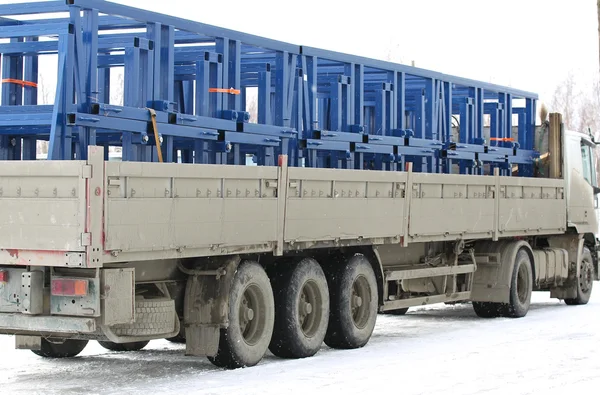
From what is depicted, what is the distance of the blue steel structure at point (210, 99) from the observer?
10.1 meters

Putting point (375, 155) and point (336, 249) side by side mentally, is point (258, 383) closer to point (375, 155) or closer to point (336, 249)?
point (336, 249)

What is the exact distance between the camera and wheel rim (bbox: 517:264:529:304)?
16734 mm

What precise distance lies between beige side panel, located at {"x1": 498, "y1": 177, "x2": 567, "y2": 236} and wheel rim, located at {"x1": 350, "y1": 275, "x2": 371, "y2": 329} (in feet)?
12.4

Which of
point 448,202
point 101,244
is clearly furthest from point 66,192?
point 448,202

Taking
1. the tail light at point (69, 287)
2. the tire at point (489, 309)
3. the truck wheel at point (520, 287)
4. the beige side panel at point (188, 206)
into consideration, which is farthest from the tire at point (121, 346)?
the truck wheel at point (520, 287)

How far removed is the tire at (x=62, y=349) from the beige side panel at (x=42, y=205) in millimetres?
2944

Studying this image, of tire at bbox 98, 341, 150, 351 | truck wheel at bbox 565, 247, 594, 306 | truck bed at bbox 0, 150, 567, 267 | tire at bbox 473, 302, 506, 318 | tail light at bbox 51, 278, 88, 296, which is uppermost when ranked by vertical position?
truck bed at bbox 0, 150, 567, 267

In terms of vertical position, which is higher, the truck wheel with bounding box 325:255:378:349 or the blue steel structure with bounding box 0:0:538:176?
the blue steel structure with bounding box 0:0:538:176

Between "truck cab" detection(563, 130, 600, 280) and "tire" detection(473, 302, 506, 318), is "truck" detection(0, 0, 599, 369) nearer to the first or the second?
"tire" detection(473, 302, 506, 318)

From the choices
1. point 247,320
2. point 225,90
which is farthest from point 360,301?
point 225,90

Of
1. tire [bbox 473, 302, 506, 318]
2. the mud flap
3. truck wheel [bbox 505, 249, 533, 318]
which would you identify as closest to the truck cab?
truck wheel [bbox 505, 249, 533, 318]

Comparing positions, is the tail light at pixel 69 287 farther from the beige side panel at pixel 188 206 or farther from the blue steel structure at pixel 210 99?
the blue steel structure at pixel 210 99

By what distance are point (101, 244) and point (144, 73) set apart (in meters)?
2.49

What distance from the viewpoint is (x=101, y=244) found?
888 cm
